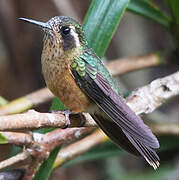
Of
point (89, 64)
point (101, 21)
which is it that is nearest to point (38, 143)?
point (89, 64)

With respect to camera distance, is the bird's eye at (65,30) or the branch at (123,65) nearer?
the bird's eye at (65,30)

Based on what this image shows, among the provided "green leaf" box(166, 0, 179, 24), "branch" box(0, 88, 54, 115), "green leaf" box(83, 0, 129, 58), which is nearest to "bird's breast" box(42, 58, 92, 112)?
"green leaf" box(83, 0, 129, 58)

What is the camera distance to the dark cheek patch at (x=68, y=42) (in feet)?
6.25

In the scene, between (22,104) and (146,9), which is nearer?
(22,104)

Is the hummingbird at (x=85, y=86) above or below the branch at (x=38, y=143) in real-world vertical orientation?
above

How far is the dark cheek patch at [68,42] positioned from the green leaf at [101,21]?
5.3 inches

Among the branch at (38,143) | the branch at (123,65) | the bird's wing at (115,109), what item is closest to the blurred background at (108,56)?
the branch at (123,65)

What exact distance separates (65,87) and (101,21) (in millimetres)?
417

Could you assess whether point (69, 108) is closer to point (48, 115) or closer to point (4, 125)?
point (48, 115)

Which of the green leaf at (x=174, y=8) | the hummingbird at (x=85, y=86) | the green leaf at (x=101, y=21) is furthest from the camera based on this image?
the green leaf at (x=174, y=8)

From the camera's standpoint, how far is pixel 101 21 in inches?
80.7

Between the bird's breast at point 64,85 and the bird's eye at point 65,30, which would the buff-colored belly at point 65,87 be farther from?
the bird's eye at point 65,30

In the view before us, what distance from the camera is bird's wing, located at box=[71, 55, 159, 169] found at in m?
1.72

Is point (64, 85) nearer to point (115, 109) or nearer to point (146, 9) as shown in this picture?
point (115, 109)
